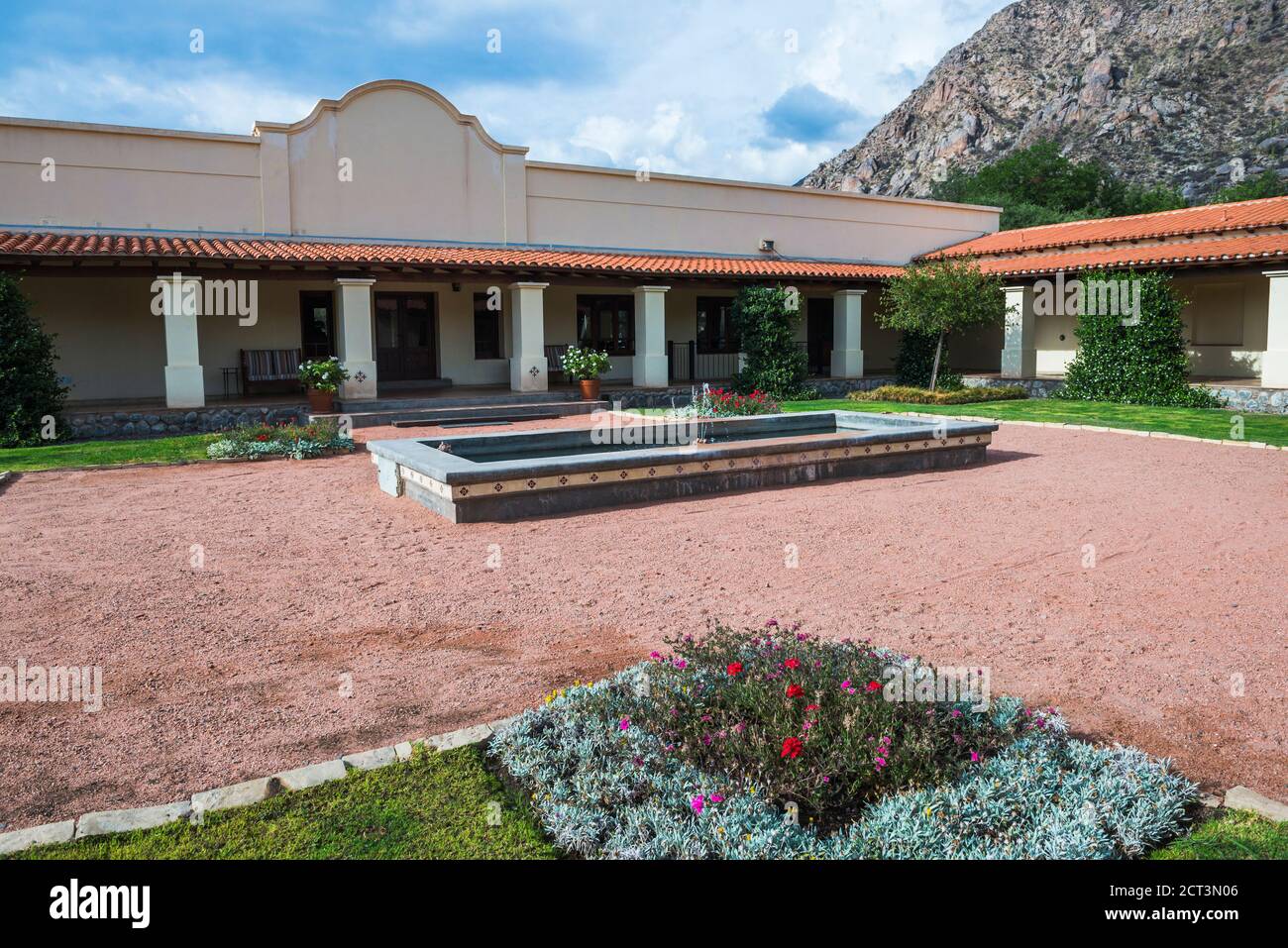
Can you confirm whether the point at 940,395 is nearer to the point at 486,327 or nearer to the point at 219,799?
the point at 486,327

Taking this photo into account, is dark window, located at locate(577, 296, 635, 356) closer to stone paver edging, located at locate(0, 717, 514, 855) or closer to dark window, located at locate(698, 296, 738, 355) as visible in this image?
dark window, located at locate(698, 296, 738, 355)

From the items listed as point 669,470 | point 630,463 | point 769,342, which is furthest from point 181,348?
point 769,342

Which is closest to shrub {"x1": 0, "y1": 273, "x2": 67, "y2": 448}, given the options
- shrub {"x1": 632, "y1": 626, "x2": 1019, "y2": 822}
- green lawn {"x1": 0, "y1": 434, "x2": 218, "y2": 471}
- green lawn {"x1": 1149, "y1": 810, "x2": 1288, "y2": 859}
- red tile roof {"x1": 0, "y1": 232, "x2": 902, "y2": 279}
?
green lawn {"x1": 0, "y1": 434, "x2": 218, "y2": 471}

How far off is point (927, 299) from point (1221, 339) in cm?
731

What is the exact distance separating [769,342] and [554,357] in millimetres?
5294

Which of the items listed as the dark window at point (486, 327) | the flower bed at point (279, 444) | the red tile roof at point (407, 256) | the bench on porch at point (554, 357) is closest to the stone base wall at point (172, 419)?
the red tile roof at point (407, 256)

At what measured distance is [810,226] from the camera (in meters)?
26.9

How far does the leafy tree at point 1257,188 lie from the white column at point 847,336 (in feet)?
100

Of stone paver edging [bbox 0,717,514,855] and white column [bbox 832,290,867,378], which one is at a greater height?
white column [bbox 832,290,867,378]

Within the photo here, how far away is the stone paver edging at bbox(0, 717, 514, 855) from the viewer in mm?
3131

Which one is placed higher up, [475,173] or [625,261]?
[475,173]

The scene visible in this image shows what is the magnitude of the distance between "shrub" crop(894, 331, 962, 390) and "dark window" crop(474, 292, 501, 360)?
34.6 feet
